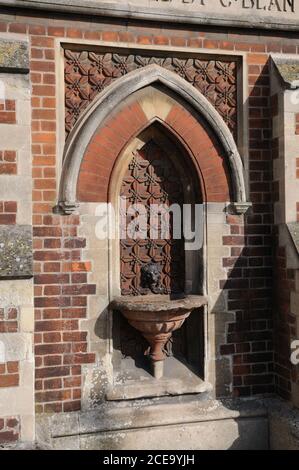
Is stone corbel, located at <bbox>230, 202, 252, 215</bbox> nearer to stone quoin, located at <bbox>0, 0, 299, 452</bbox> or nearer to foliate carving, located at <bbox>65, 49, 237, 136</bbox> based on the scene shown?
stone quoin, located at <bbox>0, 0, 299, 452</bbox>

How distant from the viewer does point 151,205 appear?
575 cm

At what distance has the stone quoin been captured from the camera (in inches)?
207

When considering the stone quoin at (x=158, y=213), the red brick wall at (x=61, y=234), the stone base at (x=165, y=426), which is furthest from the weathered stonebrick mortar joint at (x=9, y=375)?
the stone base at (x=165, y=426)

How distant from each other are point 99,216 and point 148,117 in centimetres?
119

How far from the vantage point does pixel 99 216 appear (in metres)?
5.41

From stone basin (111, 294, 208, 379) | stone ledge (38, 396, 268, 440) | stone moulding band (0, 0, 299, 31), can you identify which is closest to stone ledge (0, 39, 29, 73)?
stone moulding band (0, 0, 299, 31)

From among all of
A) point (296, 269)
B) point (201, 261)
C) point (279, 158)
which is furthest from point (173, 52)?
point (296, 269)

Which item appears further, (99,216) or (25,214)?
(99,216)

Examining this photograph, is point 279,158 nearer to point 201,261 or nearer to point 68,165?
point 201,261

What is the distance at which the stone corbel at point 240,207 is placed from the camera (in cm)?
569

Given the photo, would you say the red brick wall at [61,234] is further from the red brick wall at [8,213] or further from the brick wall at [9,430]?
the brick wall at [9,430]

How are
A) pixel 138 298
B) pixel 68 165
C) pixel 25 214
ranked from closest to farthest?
pixel 25 214 → pixel 68 165 → pixel 138 298

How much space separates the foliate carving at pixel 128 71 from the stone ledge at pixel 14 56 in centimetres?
57

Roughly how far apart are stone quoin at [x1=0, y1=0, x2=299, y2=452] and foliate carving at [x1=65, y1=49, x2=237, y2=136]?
1 cm
